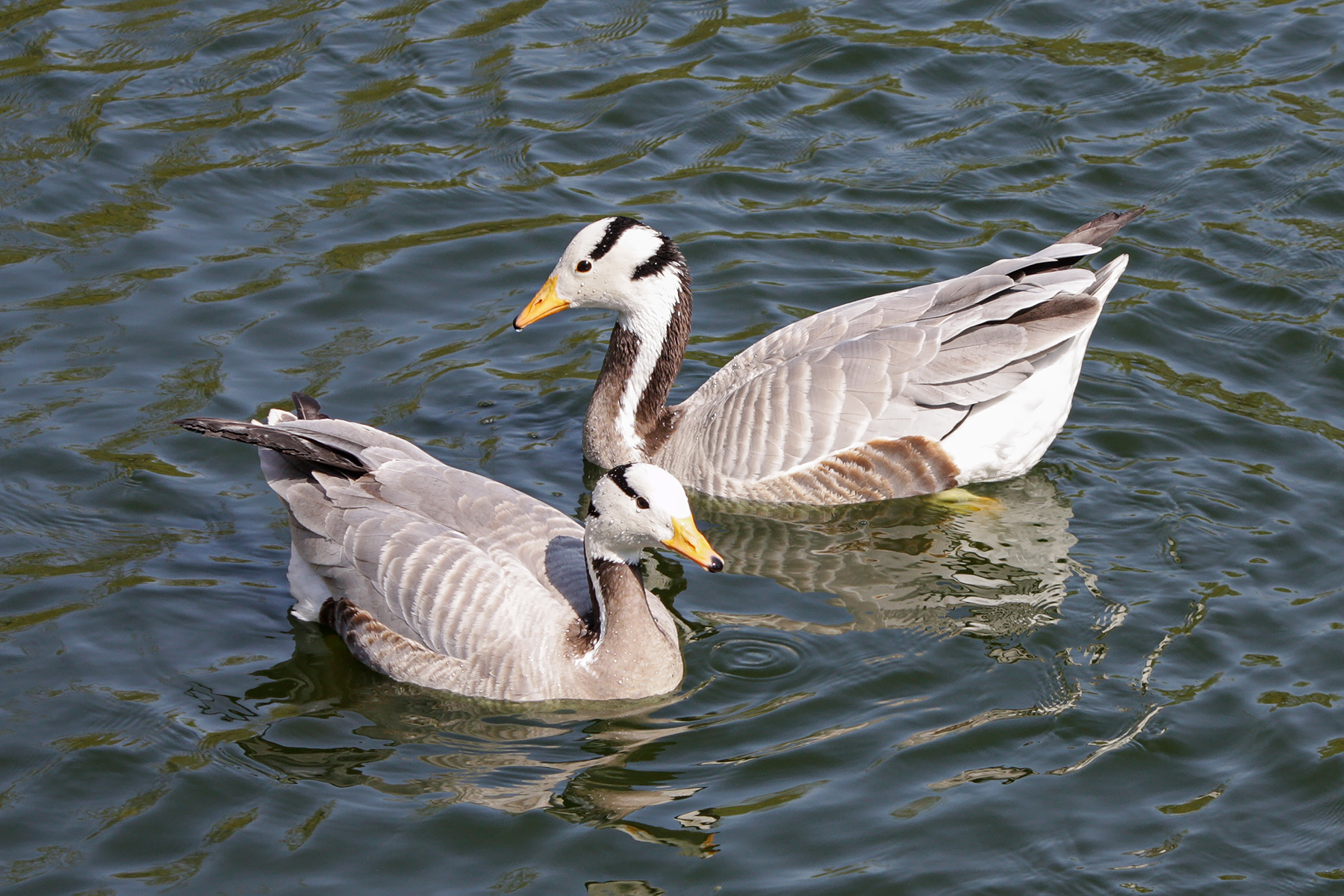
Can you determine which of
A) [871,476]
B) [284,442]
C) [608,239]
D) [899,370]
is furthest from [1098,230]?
[284,442]

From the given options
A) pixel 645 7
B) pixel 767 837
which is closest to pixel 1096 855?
pixel 767 837

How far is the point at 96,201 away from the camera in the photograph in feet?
36.9

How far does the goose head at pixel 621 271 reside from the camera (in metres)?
9.24

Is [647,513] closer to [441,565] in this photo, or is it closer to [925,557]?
[441,565]

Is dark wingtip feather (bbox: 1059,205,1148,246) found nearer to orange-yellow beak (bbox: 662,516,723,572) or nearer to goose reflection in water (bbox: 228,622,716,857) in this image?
orange-yellow beak (bbox: 662,516,723,572)

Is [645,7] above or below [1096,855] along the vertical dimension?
above

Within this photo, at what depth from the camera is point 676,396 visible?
10.4m

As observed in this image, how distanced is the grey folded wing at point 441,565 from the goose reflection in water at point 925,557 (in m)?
1.01

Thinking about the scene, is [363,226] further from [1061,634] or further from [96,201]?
[1061,634]

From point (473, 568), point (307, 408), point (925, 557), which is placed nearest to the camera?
point (473, 568)

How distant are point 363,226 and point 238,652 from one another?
188 inches

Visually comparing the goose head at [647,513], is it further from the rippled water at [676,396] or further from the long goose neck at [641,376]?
the long goose neck at [641,376]

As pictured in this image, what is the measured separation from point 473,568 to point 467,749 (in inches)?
36.0

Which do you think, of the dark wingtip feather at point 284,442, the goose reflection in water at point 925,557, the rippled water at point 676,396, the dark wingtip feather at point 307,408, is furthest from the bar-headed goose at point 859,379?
the dark wingtip feather at point 284,442
